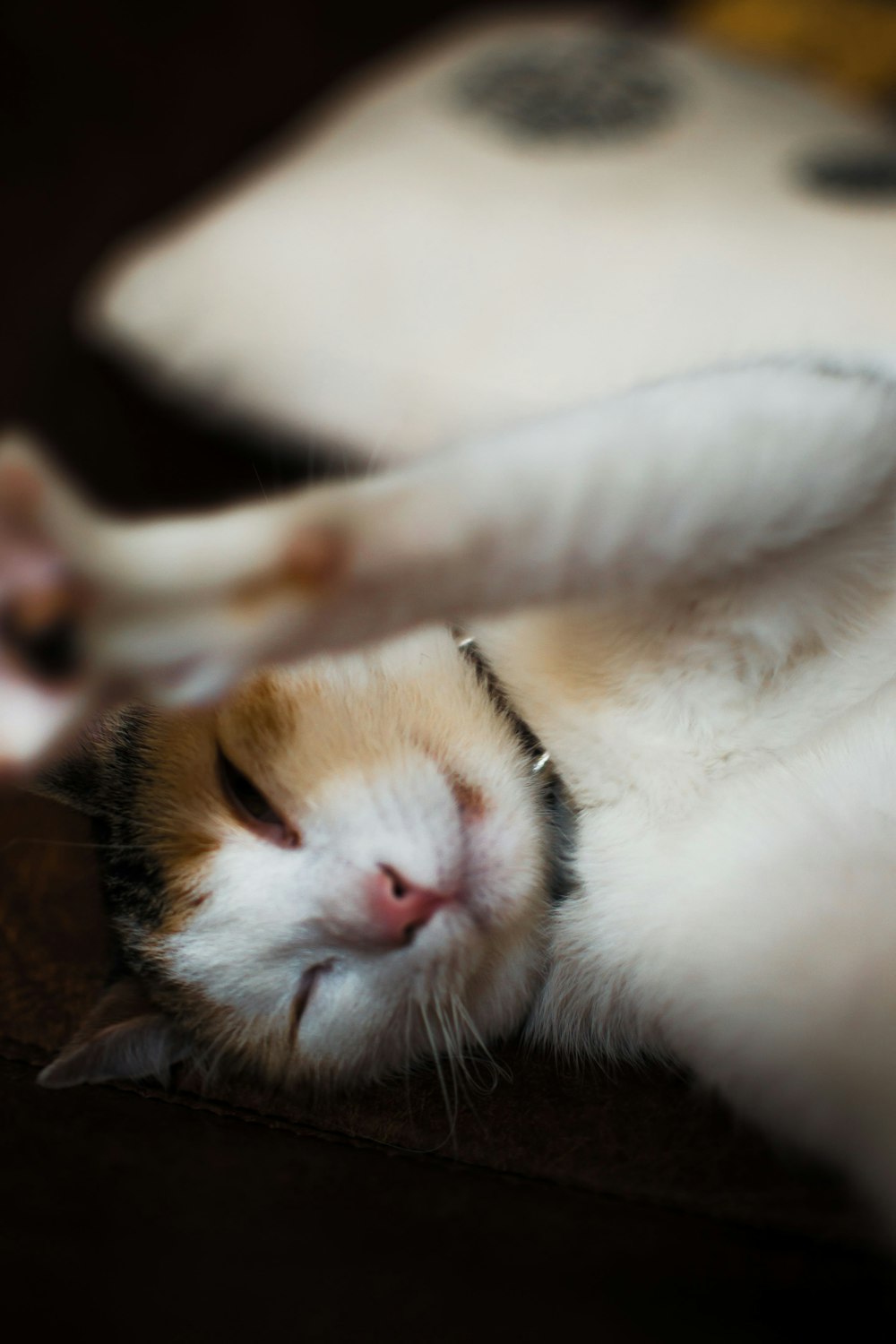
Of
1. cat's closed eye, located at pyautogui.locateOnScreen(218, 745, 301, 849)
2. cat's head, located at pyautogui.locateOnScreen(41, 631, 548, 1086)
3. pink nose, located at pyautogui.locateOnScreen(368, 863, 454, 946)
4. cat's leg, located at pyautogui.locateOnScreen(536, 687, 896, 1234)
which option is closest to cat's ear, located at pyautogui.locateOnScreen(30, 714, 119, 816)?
cat's head, located at pyautogui.locateOnScreen(41, 631, 548, 1086)

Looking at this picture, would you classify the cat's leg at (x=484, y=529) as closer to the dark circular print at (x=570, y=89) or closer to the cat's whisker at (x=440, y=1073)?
the cat's whisker at (x=440, y=1073)

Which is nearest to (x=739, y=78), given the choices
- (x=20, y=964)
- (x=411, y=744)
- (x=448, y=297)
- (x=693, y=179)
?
(x=693, y=179)

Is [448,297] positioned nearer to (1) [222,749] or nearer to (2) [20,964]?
(1) [222,749]

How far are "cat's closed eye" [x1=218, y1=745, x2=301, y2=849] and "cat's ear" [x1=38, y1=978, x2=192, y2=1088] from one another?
153 millimetres

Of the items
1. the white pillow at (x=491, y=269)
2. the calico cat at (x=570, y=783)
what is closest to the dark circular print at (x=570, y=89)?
the white pillow at (x=491, y=269)

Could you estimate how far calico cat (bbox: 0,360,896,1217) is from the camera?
1.67 feet

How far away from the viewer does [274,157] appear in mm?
1326

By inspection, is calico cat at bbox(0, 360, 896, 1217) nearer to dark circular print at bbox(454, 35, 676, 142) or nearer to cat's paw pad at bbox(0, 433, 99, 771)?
cat's paw pad at bbox(0, 433, 99, 771)

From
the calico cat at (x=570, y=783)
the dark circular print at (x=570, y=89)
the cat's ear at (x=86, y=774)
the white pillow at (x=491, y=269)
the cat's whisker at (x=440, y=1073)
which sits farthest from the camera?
the dark circular print at (x=570, y=89)

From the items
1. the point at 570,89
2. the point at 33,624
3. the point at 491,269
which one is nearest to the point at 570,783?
the point at 33,624

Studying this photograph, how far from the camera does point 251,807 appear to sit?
2.40 ft

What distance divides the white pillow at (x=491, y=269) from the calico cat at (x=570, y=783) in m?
0.36

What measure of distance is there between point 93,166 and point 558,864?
1.29 metres

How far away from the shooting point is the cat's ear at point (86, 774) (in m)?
0.75
